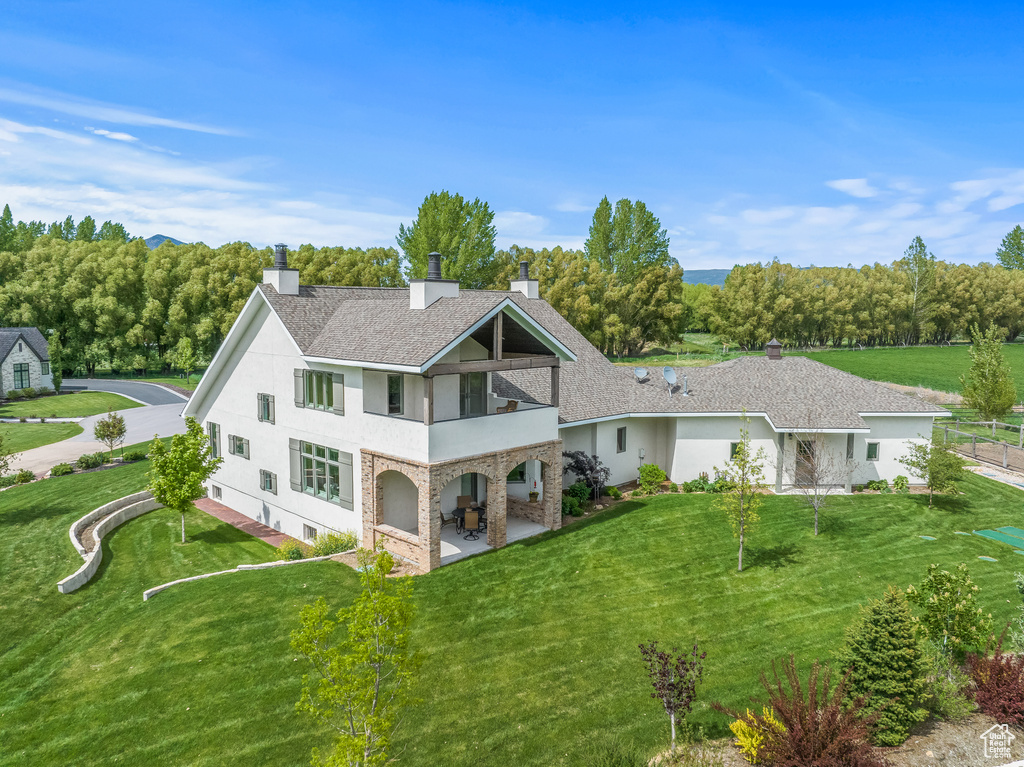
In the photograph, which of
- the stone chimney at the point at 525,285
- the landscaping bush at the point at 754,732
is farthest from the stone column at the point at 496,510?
the stone chimney at the point at 525,285

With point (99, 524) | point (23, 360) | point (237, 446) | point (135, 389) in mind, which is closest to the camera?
point (99, 524)

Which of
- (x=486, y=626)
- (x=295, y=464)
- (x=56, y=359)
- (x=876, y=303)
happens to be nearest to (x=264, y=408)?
(x=295, y=464)

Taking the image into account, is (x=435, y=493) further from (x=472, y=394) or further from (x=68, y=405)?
(x=68, y=405)

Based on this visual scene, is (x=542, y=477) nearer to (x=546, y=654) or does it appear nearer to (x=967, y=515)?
(x=546, y=654)

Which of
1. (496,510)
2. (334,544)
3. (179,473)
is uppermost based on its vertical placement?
(179,473)

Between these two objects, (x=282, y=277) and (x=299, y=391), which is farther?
(x=282, y=277)

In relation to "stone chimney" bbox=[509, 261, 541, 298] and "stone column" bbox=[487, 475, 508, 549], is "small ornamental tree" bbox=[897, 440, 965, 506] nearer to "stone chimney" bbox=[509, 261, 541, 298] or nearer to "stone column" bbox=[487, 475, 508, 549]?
"stone column" bbox=[487, 475, 508, 549]

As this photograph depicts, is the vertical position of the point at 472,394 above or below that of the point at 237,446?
above

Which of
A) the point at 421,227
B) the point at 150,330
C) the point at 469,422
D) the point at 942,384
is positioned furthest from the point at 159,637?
the point at 942,384
